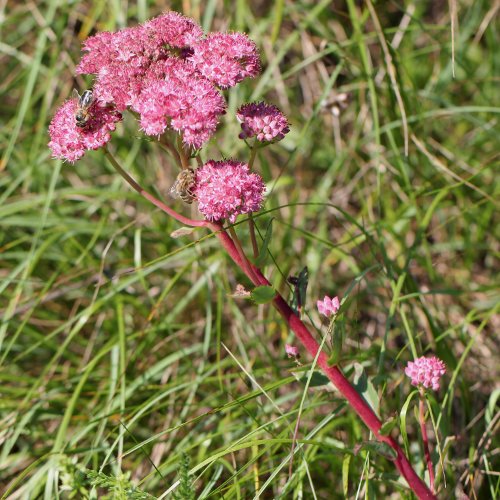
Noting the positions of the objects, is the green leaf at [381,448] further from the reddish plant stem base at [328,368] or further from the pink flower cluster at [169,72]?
the pink flower cluster at [169,72]

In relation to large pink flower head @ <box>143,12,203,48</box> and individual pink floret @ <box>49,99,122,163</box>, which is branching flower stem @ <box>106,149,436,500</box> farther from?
large pink flower head @ <box>143,12,203,48</box>

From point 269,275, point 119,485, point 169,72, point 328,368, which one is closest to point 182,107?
point 169,72

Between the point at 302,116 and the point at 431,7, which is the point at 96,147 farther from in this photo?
the point at 431,7

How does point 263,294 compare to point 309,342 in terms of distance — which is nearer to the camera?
point 263,294

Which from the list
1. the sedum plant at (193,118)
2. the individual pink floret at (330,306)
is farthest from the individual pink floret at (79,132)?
the individual pink floret at (330,306)

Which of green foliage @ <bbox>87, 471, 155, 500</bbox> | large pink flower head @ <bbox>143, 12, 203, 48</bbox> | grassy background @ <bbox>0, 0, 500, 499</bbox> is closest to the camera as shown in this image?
green foliage @ <bbox>87, 471, 155, 500</bbox>

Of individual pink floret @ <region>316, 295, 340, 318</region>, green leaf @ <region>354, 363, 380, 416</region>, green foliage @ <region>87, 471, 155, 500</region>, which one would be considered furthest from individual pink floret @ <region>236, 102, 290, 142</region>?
green foliage @ <region>87, 471, 155, 500</region>

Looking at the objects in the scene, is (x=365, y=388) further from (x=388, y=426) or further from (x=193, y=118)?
(x=193, y=118)

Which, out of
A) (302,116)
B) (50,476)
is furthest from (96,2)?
(50,476)
